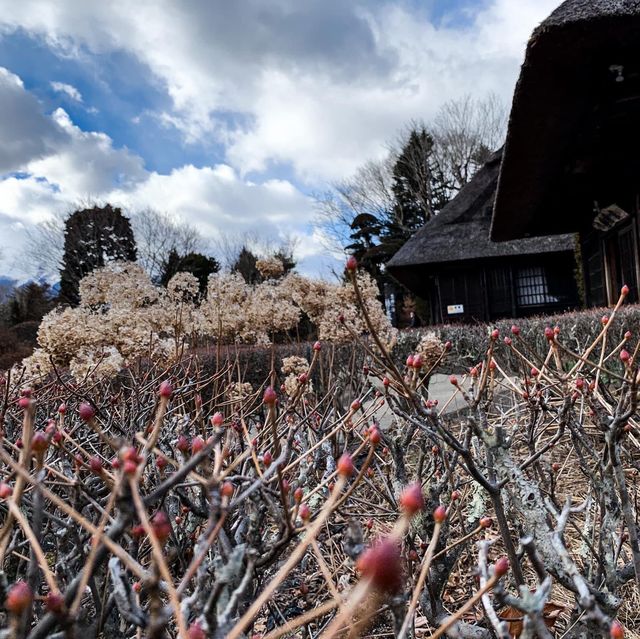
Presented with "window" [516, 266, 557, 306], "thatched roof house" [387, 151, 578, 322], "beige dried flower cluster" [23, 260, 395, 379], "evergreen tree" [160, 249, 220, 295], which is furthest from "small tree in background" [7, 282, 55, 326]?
"window" [516, 266, 557, 306]

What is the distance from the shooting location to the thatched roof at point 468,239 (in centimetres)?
1475

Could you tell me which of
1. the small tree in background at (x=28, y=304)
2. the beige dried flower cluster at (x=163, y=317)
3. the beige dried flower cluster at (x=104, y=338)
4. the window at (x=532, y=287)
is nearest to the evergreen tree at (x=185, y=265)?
the small tree in background at (x=28, y=304)

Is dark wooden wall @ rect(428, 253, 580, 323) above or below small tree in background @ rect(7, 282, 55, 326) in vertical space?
below

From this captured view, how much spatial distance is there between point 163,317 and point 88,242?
21.0 meters

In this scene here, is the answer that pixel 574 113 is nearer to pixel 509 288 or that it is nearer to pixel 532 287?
pixel 509 288

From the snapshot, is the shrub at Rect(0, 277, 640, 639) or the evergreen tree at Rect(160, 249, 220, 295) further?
the evergreen tree at Rect(160, 249, 220, 295)

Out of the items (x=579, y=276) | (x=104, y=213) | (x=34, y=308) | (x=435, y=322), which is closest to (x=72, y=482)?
(x=579, y=276)

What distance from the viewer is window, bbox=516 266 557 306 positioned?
15219 millimetres

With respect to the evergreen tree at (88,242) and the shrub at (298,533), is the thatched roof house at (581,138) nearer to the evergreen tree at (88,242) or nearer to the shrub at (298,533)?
the shrub at (298,533)

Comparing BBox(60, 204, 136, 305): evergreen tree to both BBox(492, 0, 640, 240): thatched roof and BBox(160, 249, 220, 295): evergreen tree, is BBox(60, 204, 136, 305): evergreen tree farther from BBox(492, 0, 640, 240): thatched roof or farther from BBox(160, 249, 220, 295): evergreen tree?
BBox(492, 0, 640, 240): thatched roof

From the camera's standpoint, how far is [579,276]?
1087 centimetres

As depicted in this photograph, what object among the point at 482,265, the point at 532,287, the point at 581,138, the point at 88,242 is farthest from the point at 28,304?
the point at 581,138

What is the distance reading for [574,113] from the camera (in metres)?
4.82

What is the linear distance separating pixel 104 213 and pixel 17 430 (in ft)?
73.3
